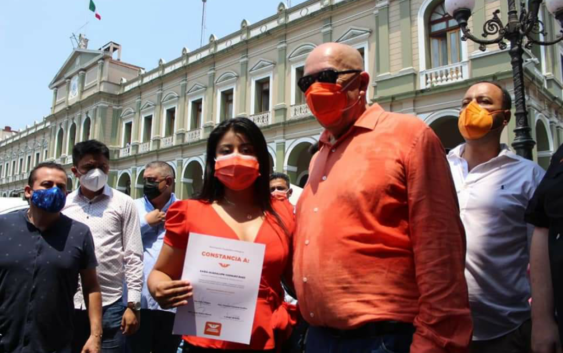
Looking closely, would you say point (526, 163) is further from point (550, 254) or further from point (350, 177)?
point (350, 177)

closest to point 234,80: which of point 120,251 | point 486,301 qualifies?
point 120,251

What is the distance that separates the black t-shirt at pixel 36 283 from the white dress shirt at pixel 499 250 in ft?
7.18

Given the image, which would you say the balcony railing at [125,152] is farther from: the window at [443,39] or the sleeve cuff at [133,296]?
the sleeve cuff at [133,296]

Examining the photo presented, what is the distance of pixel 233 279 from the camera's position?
1.76 m

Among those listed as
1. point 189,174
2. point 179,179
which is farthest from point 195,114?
point 179,179

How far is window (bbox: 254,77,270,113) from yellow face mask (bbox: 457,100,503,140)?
47.2 feet

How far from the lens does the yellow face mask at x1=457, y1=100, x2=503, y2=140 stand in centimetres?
262

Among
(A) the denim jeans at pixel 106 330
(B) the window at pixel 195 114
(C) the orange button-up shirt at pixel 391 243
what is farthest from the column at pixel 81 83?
(C) the orange button-up shirt at pixel 391 243

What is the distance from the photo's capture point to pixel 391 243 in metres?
1.51

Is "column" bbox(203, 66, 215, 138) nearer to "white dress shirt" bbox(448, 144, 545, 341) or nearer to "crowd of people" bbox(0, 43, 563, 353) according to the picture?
"crowd of people" bbox(0, 43, 563, 353)

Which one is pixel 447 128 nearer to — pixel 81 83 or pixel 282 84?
pixel 282 84

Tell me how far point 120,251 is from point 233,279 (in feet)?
5.60

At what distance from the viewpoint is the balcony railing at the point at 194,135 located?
18.9 meters

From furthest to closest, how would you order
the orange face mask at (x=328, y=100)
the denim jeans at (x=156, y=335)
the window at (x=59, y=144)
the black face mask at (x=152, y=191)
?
the window at (x=59, y=144)
the black face mask at (x=152, y=191)
the denim jeans at (x=156, y=335)
the orange face mask at (x=328, y=100)
